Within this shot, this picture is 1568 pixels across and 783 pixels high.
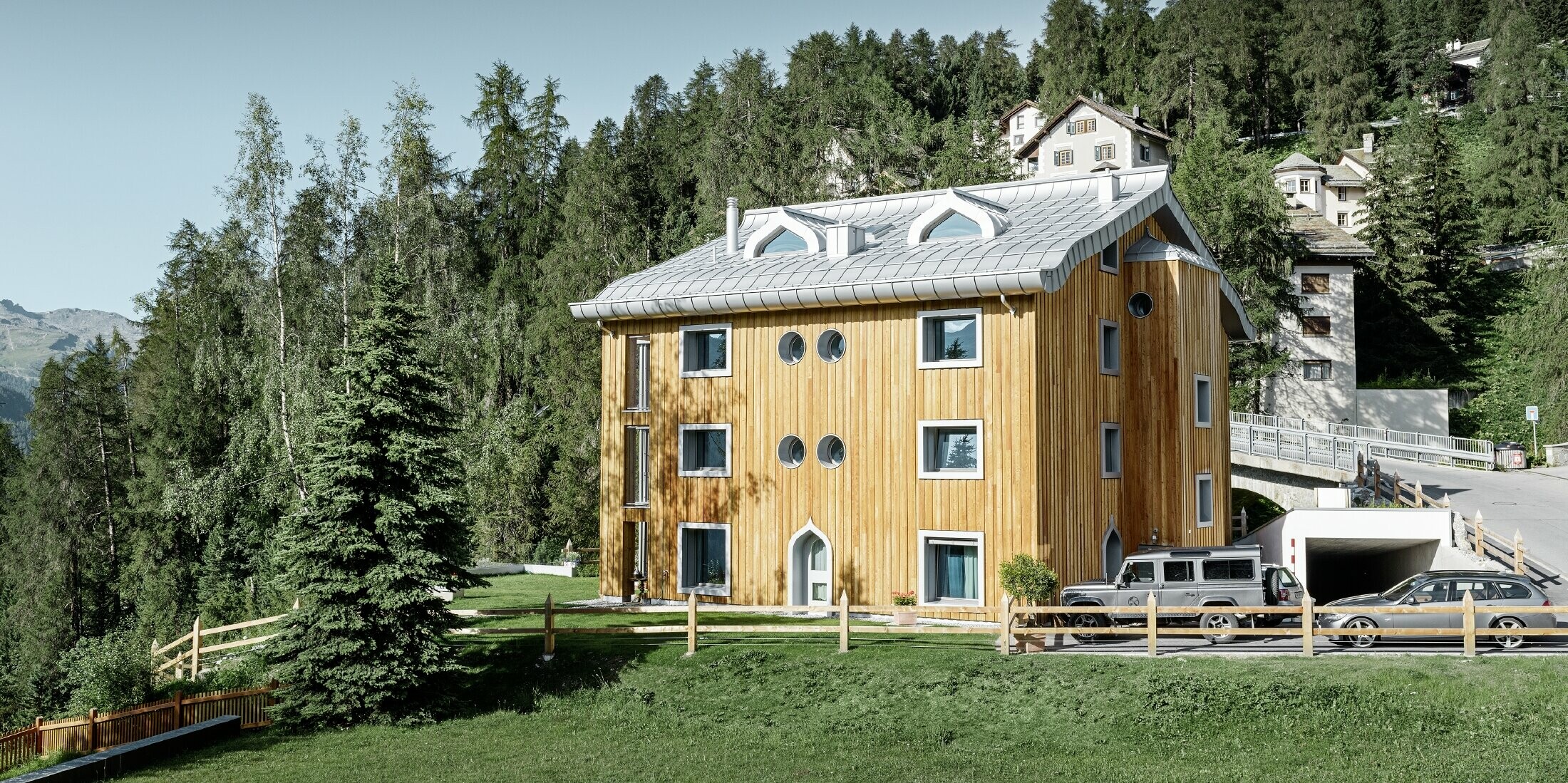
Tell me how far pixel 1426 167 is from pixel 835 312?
46.4 meters

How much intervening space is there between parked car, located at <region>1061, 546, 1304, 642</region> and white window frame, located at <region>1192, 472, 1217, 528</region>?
5494 mm

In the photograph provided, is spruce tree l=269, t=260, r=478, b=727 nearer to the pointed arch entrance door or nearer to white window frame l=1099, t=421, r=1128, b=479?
the pointed arch entrance door

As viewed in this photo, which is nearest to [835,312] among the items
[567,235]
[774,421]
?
[774,421]

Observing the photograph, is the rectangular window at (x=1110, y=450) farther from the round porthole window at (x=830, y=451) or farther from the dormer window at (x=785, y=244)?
the dormer window at (x=785, y=244)

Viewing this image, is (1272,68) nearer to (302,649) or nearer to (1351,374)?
(1351,374)

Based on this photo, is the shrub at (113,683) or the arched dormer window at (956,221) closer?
the shrub at (113,683)

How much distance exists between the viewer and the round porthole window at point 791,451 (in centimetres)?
2723

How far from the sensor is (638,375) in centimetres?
2970

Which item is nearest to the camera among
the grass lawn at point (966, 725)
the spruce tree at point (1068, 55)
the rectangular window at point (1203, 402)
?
the grass lawn at point (966, 725)

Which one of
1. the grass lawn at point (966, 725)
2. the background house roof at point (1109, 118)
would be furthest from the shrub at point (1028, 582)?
the background house roof at point (1109, 118)

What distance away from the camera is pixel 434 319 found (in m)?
42.0

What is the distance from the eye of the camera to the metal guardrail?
3538cm

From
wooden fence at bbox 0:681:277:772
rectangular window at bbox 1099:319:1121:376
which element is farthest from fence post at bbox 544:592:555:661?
rectangular window at bbox 1099:319:1121:376

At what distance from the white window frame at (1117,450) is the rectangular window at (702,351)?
350 inches
